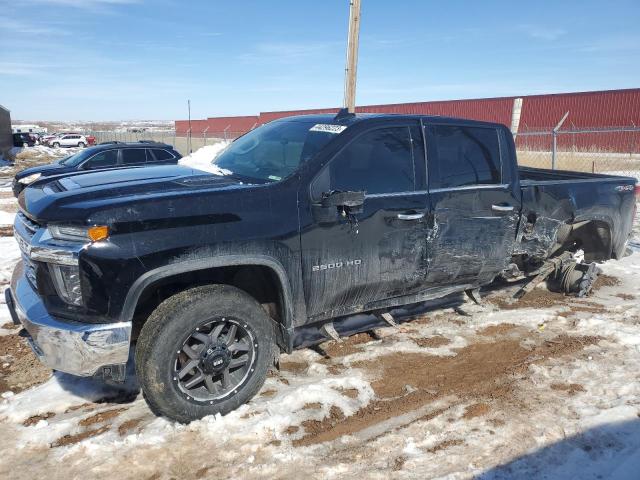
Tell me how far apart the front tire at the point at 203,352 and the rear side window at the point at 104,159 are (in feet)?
33.5

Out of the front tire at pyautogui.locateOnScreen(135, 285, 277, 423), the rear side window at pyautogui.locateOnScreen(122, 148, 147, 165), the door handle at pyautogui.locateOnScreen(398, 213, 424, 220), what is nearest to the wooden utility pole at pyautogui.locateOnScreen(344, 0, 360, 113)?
the rear side window at pyautogui.locateOnScreen(122, 148, 147, 165)

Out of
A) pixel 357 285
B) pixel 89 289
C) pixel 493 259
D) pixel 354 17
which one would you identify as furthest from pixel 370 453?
pixel 354 17

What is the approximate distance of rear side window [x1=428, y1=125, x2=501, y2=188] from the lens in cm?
429

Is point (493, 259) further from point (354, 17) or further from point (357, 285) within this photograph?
point (354, 17)

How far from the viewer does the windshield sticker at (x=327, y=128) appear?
12.9ft

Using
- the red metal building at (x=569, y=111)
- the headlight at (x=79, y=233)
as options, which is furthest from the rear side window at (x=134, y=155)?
the red metal building at (x=569, y=111)

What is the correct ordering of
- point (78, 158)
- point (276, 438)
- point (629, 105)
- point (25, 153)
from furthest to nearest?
point (25, 153), point (629, 105), point (78, 158), point (276, 438)

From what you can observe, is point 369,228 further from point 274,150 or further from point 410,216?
point 274,150

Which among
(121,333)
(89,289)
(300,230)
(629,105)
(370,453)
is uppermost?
(629,105)

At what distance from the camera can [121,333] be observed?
298 cm

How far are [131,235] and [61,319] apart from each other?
673 millimetres

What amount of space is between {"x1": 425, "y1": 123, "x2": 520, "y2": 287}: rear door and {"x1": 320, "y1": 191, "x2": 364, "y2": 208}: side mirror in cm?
89

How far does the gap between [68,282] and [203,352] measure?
2.92ft

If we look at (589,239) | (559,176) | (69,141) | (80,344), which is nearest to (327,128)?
(80,344)
